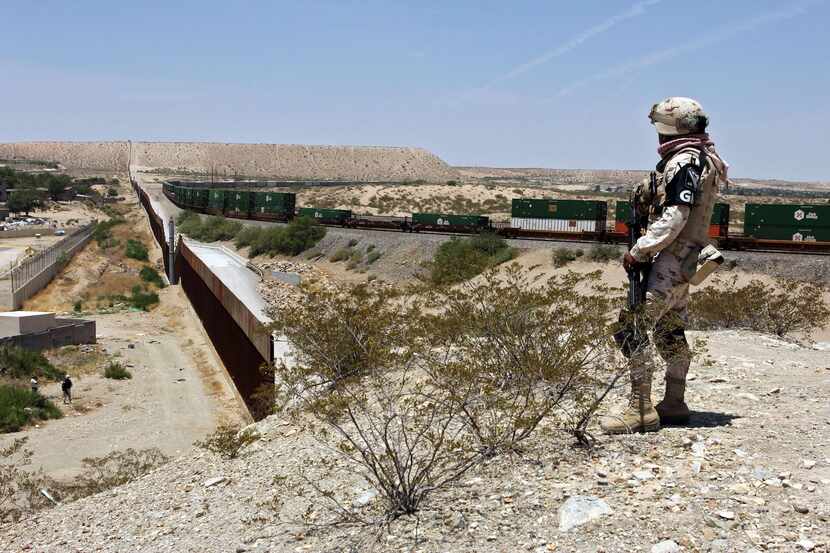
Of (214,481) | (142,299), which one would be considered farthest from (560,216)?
(214,481)

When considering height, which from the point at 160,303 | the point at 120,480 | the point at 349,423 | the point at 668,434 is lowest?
the point at 160,303

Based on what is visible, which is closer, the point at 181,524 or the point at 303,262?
the point at 181,524

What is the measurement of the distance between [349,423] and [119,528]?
2.57 m

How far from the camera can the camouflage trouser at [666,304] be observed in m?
6.58

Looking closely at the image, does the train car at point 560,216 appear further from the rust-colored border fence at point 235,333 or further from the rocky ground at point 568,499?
the rocky ground at point 568,499

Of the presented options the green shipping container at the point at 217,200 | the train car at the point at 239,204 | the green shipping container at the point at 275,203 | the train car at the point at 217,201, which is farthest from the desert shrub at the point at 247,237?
the green shipping container at the point at 217,200

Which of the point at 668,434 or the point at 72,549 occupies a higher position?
the point at 668,434

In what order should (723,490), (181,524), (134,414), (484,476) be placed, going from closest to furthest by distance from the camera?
(723,490)
(484,476)
(181,524)
(134,414)

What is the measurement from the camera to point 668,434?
677 centimetres

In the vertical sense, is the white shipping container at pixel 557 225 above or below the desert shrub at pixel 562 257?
above

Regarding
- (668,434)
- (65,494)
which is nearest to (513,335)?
(668,434)

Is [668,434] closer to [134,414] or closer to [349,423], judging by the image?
[349,423]

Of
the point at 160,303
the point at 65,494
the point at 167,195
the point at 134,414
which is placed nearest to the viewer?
the point at 65,494

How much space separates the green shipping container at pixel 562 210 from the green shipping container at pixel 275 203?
80.8 ft
